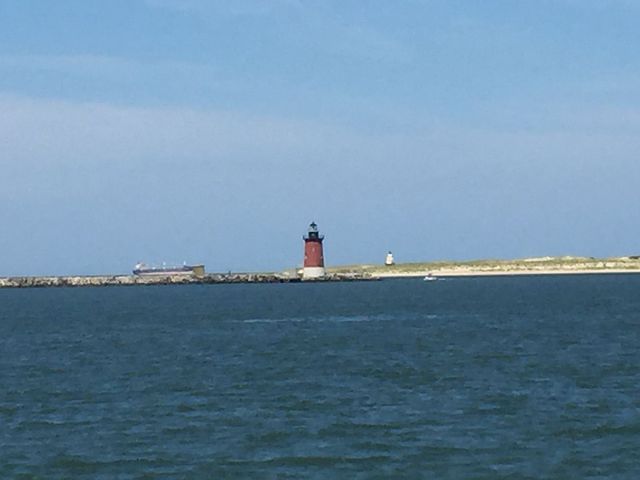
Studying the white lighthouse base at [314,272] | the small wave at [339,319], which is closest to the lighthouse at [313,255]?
the white lighthouse base at [314,272]

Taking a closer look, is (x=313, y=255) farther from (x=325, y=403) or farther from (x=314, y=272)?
(x=325, y=403)

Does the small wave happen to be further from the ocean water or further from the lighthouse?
the lighthouse

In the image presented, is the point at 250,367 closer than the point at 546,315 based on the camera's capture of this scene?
Yes

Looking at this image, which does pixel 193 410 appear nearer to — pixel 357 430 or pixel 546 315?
pixel 357 430

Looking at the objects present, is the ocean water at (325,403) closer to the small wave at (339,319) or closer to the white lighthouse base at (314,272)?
the small wave at (339,319)

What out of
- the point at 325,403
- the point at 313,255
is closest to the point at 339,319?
the point at 325,403

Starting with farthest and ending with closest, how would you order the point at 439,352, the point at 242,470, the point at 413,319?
1. the point at 413,319
2. the point at 439,352
3. the point at 242,470

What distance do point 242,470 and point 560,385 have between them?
16.8 m

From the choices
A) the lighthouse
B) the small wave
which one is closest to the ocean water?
Result: the small wave

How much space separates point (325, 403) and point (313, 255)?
134 meters

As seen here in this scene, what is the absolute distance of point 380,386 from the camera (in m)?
37.6

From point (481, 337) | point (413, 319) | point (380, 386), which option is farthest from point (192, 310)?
point (380, 386)

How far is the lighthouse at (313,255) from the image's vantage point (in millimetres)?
158125

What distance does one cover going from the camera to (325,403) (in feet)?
111
